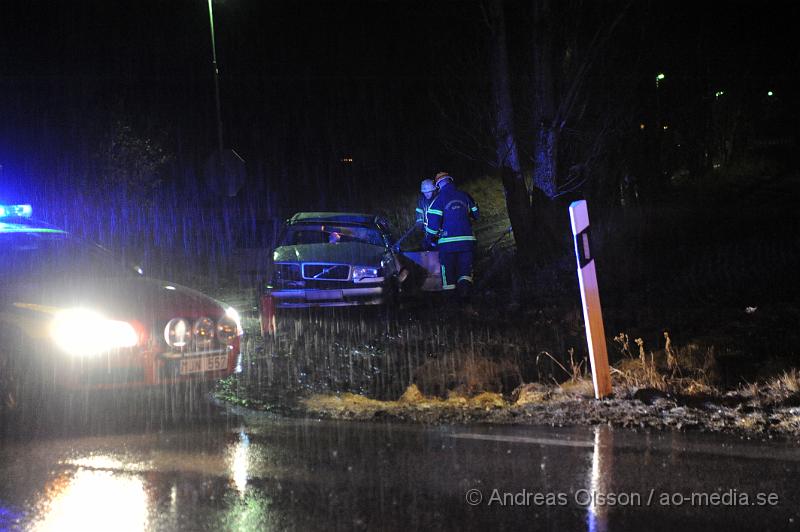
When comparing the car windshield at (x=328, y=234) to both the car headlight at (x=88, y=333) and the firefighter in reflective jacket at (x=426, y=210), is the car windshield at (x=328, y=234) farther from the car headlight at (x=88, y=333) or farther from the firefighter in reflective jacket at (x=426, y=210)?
the car headlight at (x=88, y=333)

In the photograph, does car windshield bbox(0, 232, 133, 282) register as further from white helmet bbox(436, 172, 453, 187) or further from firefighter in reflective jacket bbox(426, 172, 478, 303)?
white helmet bbox(436, 172, 453, 187)

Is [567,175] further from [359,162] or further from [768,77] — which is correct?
[359,162]

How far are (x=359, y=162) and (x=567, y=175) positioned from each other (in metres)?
27.0

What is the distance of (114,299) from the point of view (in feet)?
19.7

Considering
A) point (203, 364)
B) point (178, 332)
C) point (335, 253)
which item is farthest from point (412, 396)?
point (335, 253)

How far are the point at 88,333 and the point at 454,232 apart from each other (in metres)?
6.77

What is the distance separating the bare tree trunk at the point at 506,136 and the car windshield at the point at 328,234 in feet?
13.0

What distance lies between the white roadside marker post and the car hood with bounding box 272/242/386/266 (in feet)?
17.3

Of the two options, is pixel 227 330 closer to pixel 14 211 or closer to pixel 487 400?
pixel 487 400

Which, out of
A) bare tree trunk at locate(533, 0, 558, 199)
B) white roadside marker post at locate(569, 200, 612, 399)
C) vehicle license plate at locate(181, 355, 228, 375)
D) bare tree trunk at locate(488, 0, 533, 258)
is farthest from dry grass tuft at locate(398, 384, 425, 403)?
bare tree trunk at locate(533, 0, 558, 199)

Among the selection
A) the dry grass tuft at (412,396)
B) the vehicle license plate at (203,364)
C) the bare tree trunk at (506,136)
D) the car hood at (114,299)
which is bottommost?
the dry grass tuft at (412,396)

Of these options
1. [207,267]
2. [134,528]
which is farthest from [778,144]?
[134,528]

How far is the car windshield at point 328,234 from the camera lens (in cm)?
1202

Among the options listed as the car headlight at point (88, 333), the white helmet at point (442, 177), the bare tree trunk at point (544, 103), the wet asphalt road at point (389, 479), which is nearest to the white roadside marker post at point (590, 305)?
the wet asphalt road at point (389, 479)
